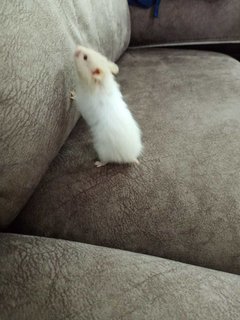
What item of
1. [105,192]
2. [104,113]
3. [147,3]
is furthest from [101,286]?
[147,3]

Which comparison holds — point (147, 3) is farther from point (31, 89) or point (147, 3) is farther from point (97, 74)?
point (31, 89)

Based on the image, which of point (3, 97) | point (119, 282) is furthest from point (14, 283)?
point (3, 97)

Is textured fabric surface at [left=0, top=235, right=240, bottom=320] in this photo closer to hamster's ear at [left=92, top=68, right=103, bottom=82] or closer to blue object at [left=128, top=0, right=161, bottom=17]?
hamster's ear at [left=92, top=68, right=103, bottom=82]

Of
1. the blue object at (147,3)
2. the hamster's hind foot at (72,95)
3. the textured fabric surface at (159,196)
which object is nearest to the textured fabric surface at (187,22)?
the blue object at (147,3)

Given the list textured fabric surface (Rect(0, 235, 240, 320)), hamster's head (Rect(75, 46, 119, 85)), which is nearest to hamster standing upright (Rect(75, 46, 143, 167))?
hamster's head (Rect(75, 46, 119, 85))

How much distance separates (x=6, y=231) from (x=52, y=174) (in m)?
0.15

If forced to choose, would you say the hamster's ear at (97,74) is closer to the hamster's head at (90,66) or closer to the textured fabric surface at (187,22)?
the hamster's head at (90,66)

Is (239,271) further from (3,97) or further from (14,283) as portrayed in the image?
(3,97)

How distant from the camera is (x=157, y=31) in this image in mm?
1399

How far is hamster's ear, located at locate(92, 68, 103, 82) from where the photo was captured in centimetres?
79

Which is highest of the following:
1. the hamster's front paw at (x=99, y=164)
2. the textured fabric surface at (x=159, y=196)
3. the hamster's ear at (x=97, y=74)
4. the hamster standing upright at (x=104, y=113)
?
the hamster's ear at (x=97, y=74)

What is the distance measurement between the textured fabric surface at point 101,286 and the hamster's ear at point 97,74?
0.36 m

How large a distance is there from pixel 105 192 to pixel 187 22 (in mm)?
914

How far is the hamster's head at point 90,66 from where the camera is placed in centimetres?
77
